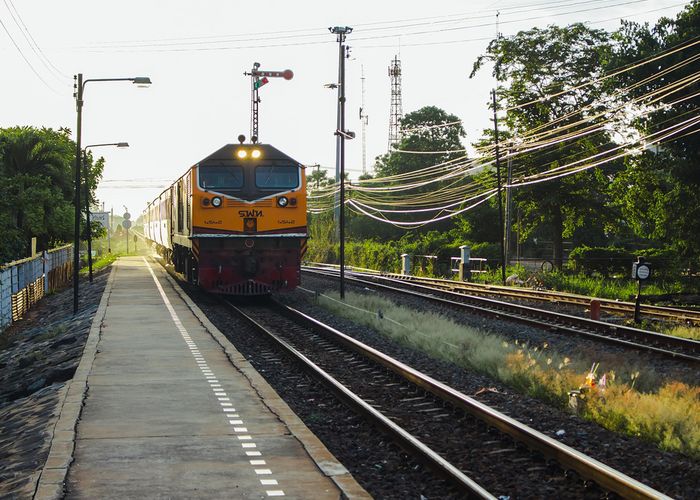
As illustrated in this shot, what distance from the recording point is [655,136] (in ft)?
95.2

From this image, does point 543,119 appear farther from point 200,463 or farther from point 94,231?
point 200,463

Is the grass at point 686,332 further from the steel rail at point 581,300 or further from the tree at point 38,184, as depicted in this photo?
the tree at point 38,184

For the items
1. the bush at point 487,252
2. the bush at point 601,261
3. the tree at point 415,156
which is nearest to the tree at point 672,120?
the bush at point 601,261

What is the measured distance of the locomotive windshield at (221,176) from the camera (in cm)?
2159

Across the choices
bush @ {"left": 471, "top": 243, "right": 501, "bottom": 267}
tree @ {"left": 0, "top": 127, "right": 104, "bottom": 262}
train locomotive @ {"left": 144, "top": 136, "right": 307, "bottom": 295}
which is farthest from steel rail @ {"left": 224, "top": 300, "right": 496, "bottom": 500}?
bush @ {"left": 471, "top": 243, "right": 501, "bottom": 267}

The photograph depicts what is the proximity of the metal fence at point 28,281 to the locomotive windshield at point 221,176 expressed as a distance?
5465 mm

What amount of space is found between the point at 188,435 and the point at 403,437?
2052mm

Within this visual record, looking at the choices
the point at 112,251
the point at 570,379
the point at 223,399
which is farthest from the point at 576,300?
the point at 112,251

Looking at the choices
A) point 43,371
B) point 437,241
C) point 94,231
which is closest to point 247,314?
point 43,371

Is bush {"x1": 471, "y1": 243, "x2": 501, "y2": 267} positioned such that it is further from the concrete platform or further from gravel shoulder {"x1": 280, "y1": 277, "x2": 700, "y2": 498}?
the concrete platform

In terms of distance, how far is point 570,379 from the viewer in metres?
10.9

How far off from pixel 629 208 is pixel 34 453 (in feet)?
96.1

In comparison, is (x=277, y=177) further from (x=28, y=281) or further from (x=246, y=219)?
(x=28, y=281)

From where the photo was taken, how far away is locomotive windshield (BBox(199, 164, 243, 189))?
21594mm
